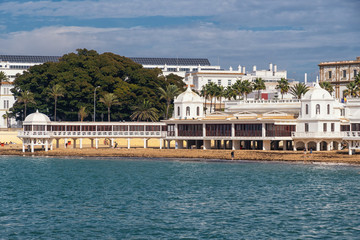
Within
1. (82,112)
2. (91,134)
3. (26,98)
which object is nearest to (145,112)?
(82,112)

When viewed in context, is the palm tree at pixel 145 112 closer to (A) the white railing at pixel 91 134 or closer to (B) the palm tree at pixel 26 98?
(A) the white railing at pixel 91 134

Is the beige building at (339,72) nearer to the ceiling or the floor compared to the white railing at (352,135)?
nearer to the ceiling

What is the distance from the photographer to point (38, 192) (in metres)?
60.0

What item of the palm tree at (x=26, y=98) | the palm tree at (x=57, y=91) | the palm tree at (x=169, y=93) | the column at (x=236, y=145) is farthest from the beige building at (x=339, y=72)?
the palm tree at (x=26, y=98)

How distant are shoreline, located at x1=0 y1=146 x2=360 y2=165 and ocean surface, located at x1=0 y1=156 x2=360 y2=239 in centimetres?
291

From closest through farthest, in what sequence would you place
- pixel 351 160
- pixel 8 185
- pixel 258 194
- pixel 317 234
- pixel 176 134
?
pixel 317 234, pixel 258 194, pixel 8 185, pixel 351 160, pixel 176 134

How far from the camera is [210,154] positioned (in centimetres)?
9194

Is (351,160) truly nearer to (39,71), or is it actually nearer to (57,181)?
(57,181)

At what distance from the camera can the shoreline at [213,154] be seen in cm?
8250

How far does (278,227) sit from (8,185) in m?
32.9

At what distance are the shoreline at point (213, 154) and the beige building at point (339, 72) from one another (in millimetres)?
54248

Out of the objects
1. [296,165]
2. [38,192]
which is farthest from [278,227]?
[296,165]

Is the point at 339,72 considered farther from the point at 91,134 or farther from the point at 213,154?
the point at 91,134

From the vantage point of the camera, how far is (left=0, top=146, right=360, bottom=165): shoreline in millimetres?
82500
